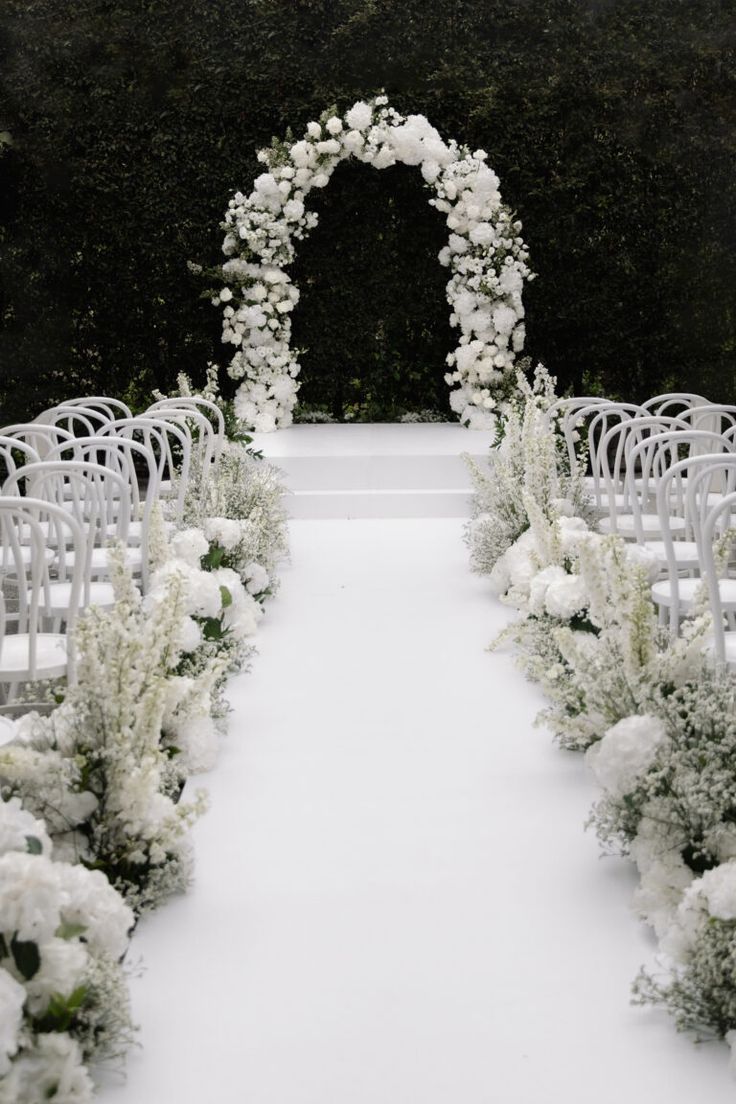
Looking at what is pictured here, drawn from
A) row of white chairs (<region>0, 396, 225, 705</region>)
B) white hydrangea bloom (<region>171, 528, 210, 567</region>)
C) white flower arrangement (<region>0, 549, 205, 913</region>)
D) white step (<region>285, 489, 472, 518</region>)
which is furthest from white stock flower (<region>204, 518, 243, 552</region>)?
white step (<region>285, 489, 472, 518</region>)

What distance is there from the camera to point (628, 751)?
8.74ft

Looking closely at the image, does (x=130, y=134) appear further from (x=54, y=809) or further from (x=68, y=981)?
(x=68, y=981)

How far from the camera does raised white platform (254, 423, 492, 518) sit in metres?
8.04

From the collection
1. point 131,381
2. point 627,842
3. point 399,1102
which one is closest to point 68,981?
point 399,1102

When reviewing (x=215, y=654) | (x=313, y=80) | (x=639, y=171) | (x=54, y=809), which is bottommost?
(x=215, y=654)

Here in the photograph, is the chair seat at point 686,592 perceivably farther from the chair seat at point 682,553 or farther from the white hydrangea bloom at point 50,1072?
the white hydrangea bloom at point 50,1072

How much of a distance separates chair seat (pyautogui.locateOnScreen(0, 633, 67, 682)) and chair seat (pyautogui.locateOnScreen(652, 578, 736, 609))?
1.93m

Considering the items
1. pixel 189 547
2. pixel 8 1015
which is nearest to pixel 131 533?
pixel 189 547

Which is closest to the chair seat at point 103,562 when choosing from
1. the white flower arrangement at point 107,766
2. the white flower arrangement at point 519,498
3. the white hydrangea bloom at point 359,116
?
the white flower arrangement at point 519,498

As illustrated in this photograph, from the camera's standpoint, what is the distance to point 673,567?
4.11 m

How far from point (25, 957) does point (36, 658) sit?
1891 mm

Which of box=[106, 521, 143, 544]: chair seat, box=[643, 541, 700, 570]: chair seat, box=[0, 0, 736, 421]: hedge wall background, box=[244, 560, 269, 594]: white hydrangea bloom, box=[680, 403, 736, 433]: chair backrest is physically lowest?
box=[244, 560, 269, 594]: white hydrangea bloom

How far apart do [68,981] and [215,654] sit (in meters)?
2.43

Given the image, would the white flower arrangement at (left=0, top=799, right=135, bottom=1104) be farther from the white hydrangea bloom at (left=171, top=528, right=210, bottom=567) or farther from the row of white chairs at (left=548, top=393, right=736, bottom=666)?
the white hydrangea bloom at (left=171, top=528, right=210, bottom=567)
